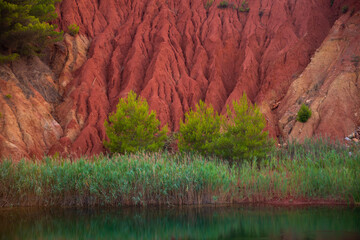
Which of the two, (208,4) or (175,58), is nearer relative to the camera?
(175,58)

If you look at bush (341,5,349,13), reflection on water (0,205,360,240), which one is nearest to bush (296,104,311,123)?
bush (341,5,349,13)

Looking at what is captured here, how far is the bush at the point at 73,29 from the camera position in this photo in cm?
3666

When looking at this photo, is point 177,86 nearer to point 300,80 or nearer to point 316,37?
point 300,80

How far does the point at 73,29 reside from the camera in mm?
36656

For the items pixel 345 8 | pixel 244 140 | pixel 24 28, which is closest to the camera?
pixel 244 140

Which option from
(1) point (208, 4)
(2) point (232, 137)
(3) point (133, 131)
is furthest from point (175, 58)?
(2) point (232, 137)

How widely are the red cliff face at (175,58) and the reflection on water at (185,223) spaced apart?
1552cm

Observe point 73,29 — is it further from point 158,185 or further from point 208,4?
point 158,185

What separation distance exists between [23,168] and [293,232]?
11.5m

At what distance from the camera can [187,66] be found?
3762 centimetres

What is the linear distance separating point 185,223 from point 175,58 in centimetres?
2710

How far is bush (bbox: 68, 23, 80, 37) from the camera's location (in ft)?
120

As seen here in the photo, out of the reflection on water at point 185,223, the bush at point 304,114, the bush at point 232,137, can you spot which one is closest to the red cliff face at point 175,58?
the bush at point 304,114

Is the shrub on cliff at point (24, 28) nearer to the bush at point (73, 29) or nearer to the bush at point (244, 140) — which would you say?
the bush at point (73, 29)
